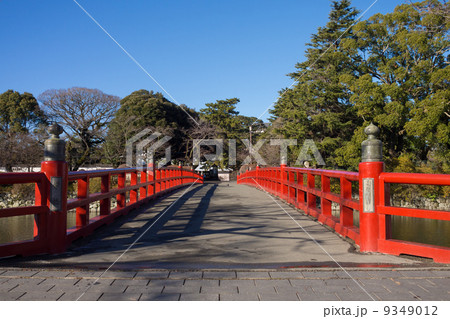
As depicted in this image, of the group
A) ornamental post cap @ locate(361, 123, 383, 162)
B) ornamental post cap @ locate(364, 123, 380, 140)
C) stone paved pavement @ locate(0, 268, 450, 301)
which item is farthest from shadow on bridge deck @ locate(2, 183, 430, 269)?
ornamental post cap @ locate(364, 123, 380, 140)

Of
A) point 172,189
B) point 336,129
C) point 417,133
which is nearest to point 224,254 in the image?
point 172,189

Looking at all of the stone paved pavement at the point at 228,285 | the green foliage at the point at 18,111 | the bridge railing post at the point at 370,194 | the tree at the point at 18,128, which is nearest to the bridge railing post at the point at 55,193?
the stone paved pavement at the point at 228,285

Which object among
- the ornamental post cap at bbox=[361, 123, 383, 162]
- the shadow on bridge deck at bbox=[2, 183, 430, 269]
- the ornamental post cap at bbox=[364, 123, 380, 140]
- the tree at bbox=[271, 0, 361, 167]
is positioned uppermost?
the tree at bbox=[271, 0, 361, 167]

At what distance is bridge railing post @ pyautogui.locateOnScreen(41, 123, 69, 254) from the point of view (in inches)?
156

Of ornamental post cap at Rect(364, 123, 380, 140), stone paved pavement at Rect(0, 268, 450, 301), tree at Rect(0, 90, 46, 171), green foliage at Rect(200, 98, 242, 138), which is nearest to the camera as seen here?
stone paved pavement at Rect(0, 268, 450, 301)

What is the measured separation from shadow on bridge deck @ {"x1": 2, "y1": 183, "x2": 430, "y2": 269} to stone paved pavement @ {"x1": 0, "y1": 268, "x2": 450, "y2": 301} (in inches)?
12.4

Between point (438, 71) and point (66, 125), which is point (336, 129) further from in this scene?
point (66, 125)

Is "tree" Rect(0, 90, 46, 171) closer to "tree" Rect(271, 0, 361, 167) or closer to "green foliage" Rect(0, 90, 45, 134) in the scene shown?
"green foliage" Rect(0, 90, 45, 134)

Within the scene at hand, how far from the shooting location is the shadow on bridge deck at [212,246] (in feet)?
11.8

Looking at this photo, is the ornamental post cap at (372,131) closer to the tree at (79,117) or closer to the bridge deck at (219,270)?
the bridge deck at (219,270)

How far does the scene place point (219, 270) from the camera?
3205 mm

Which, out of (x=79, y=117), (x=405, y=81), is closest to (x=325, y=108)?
(x=405, y=81)

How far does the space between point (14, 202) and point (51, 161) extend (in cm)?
2442

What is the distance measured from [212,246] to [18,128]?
30387 mm
